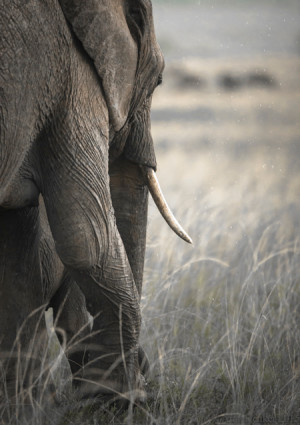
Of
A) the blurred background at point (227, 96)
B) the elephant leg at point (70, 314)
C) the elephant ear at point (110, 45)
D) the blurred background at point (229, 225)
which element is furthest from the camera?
the blurred background at point (227, 96)

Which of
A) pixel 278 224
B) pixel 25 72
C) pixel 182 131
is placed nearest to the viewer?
pixel 25 72

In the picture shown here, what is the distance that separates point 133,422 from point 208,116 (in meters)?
11.5

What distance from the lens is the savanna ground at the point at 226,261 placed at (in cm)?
308

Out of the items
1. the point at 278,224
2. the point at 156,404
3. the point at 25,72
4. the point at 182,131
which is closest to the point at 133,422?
the point at 156,404

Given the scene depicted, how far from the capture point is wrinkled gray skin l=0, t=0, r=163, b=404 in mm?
2652

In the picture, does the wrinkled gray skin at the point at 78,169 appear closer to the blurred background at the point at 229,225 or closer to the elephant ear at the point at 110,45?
the elephant ear at the point at 110,45

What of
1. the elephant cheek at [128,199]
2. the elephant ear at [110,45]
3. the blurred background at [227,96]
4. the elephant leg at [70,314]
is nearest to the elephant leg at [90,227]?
the elephant ear at [110,45]

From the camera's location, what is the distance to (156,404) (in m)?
3.11

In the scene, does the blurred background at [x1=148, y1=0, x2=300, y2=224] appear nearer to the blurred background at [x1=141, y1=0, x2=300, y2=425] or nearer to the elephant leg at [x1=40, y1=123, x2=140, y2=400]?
the blurred background at [x1=141, y1=0, x2=300, y2=425]

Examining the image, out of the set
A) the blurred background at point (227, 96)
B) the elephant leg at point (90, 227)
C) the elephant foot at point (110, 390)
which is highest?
the blurred background at point (227, 96)

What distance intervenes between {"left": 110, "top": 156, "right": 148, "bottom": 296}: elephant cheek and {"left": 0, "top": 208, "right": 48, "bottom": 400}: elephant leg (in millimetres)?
286

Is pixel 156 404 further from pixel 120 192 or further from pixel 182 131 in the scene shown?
pixel 182 131

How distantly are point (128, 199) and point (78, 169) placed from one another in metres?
0.48

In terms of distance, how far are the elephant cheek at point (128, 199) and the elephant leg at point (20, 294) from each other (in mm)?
286
